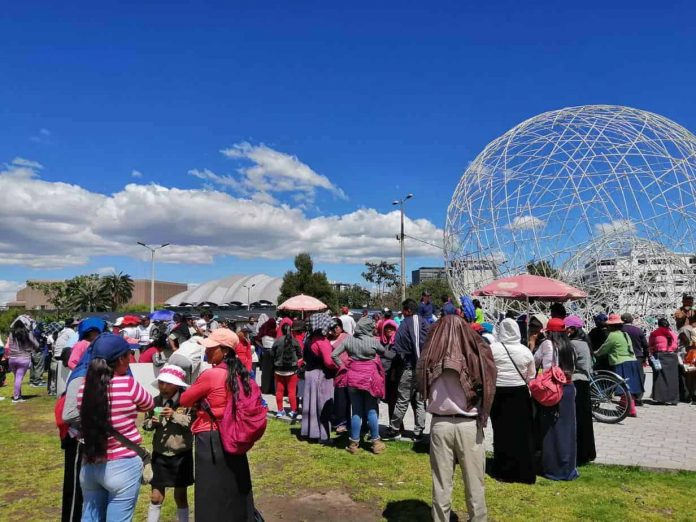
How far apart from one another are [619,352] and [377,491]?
608cm

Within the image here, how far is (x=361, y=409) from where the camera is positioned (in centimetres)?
680

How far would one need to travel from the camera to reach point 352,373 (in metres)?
6.61

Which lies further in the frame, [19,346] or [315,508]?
[19,346]

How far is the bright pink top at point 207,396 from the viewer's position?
3727mm

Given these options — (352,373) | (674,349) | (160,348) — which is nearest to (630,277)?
(674,349)

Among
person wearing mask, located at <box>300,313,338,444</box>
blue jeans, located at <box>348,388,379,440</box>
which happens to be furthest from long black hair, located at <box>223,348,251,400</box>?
person wearing mask, located at <box>300,313,338,444</box>

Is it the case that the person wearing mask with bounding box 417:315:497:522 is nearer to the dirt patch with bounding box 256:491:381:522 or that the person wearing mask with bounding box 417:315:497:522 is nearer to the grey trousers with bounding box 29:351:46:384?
the dirt patch with bounding box 256:491:381:522

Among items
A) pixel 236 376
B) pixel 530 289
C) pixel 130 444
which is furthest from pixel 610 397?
pixel 130 444

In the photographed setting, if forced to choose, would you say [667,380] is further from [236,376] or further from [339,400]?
[236,376]

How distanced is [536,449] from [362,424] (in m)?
2.51

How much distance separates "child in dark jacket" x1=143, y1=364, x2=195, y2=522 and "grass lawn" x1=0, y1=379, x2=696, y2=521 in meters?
1.07

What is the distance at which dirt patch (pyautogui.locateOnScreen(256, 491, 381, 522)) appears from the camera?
4.79m

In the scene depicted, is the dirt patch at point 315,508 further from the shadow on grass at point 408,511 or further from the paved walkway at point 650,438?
the paved walkway at point 650,438

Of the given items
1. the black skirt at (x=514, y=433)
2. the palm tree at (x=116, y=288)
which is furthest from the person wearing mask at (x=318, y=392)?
the palm tree at (x=116, y=288)
